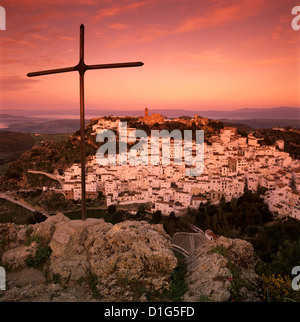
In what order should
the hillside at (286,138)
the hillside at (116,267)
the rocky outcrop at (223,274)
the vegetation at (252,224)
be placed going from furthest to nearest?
the hillside at (286,138) → the vegetation at (252,224) → the hillside at (116,267) → the rocky outcrop at (223,274)

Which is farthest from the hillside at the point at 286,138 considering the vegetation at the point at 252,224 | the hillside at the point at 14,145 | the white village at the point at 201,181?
the hillside at the point at 14,145

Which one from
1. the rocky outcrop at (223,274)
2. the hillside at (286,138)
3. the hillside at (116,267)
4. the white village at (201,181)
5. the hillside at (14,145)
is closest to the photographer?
the rocky outcrop at (223,274)

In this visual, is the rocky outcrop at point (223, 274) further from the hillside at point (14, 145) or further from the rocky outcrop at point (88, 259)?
the hillside at point (14, 145)

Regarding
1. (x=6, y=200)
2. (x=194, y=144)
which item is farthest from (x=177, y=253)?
(x=194, y=144)

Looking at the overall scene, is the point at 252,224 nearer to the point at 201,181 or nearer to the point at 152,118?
the point at 201,181

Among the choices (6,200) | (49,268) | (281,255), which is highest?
(49,268)

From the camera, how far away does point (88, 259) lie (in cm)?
280

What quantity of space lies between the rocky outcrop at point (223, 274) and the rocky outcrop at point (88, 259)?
0.30m

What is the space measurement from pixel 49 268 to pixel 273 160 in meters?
34.3

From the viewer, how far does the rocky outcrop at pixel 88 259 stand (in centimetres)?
243

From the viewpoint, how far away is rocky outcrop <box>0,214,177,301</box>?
2.43 metres

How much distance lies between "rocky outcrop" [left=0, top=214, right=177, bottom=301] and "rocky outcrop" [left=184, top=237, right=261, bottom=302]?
299 mm
